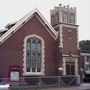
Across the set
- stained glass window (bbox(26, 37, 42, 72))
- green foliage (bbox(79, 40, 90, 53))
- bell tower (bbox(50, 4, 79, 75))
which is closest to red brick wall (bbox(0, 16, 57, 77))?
stained glass window (bbox(26, 37, 42, 72))

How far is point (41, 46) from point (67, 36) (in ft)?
17.3

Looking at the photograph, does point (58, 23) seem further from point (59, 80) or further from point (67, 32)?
point (59, 80)

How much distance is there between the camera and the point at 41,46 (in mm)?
47156

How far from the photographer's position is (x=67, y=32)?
50.2m

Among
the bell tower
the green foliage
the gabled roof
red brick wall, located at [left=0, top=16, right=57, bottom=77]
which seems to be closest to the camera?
red brick wall, located at [left=0, top=16, right=57, bottom=77]

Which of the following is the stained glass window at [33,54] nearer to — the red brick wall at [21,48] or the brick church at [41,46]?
the brick church at [41,46]

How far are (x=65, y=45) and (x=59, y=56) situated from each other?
2465mm

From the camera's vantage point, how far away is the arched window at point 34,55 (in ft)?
149

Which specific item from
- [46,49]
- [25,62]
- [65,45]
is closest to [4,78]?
[25,62]

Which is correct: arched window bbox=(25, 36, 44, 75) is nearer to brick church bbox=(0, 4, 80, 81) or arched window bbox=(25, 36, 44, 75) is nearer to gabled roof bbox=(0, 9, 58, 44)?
brick church bbox=(0, 4, 80, 81)

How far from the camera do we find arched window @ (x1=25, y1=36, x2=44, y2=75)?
4541cm

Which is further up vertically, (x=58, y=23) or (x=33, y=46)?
(x=58, y=23)

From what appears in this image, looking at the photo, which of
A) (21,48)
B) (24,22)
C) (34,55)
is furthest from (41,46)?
(24,22)

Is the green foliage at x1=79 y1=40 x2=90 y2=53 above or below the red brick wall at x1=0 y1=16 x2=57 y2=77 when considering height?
above
